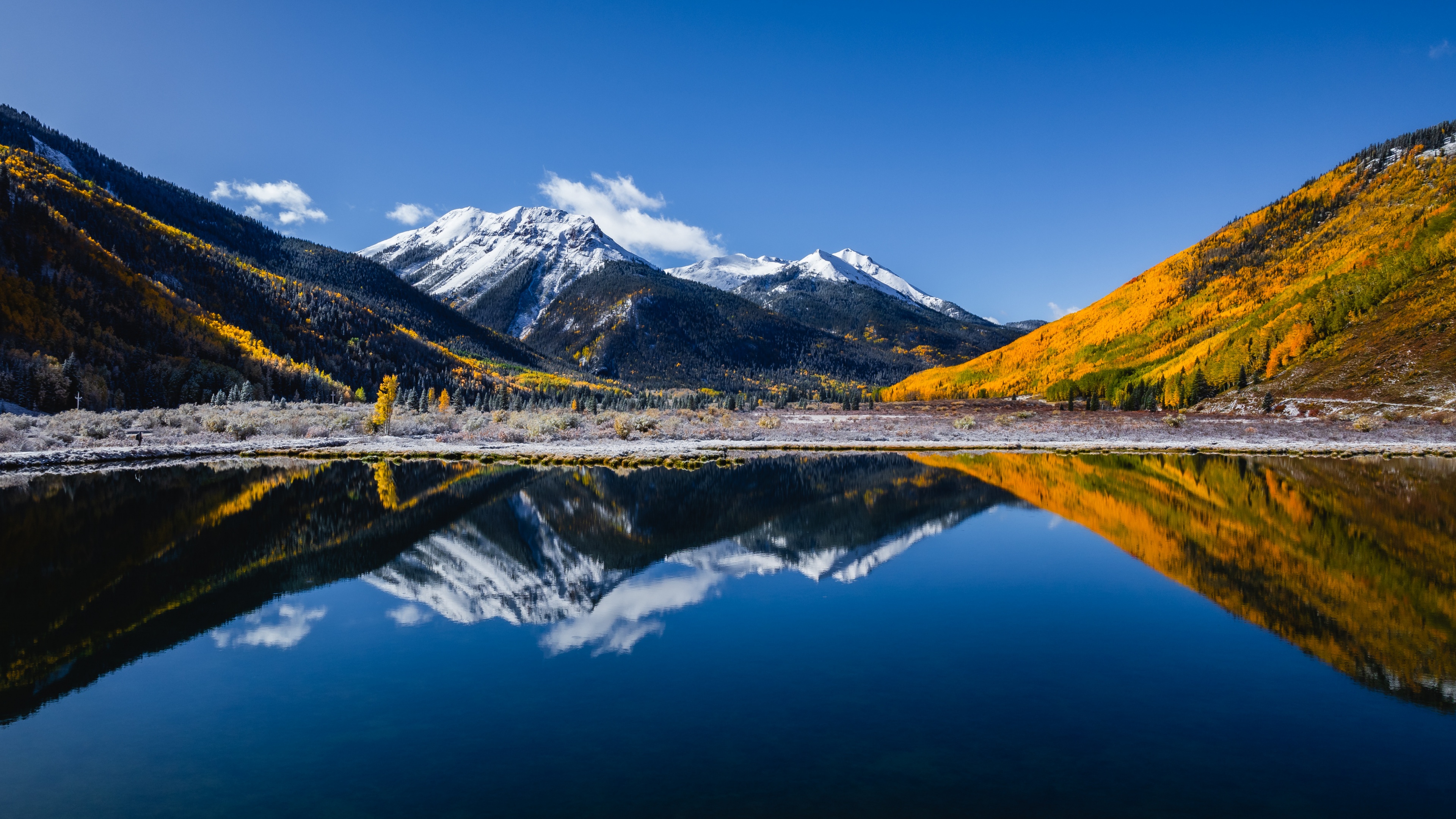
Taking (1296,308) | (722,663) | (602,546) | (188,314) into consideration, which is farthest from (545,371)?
(722,663)

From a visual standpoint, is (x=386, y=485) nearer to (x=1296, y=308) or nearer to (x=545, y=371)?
(x=1296, y=308)

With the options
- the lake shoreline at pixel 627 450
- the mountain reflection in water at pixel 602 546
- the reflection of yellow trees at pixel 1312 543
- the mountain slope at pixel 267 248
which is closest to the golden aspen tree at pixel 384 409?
the lake shoreline at pixel 627 450

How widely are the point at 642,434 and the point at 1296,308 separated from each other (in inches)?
2784

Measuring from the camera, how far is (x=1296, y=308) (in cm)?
7394

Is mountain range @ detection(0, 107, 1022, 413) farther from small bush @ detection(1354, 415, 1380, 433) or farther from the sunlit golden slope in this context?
small bush @ detection(1354, 415, 1380, 433)

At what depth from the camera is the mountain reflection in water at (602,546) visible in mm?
9750

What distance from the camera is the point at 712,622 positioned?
10789 millimetres

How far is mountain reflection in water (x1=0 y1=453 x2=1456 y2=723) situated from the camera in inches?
384

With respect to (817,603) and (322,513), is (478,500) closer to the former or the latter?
(322,513)

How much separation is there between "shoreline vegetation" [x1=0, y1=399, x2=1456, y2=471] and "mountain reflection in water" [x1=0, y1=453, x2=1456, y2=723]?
27.6ft

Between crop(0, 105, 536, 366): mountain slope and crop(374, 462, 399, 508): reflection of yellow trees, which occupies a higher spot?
crop(0, 105, 536, 366): mountain slope

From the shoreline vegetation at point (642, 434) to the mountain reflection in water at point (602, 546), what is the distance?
8.42m

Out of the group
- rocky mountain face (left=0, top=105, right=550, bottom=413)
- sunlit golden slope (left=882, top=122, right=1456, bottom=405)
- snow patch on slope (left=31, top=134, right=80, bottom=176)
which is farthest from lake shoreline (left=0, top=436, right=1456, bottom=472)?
snow patch on slope (left=31, top=134, right=80, bottom=176)

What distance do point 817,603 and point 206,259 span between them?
129305 mm
